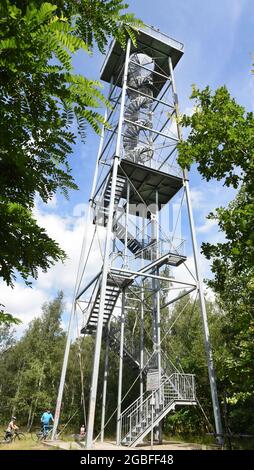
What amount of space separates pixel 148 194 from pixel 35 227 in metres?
16.3

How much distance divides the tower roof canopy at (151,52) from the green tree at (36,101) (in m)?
17.1

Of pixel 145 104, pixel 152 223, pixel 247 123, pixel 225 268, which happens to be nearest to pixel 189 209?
pixel 152 223

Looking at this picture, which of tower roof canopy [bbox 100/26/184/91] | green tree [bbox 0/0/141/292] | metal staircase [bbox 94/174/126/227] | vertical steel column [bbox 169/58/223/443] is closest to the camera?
green tree [bbox 0/0/141/292]

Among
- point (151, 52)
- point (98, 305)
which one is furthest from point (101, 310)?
point (151, 52)

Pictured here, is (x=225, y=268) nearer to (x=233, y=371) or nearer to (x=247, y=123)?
(x=233, y=371)

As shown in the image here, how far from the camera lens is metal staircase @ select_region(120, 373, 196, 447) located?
1204cm

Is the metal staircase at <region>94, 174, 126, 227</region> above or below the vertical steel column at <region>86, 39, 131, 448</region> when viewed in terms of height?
above

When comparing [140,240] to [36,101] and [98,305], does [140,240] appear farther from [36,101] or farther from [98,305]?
[36,101]

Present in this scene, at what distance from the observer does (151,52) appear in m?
18.7

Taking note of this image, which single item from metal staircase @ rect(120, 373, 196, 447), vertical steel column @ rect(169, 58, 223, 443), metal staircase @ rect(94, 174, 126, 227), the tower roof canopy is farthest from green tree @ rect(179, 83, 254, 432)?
the tower roof canopy

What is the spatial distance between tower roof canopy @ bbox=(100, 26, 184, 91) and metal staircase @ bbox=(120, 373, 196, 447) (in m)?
14.8

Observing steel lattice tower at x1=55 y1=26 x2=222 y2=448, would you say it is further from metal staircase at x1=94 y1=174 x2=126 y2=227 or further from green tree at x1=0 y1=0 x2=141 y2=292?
green tree at x1=0 y1=0 x2=141 y2=292

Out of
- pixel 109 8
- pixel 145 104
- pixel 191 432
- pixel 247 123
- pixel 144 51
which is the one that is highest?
pixel 144 51

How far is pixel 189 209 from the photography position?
14531 mm
